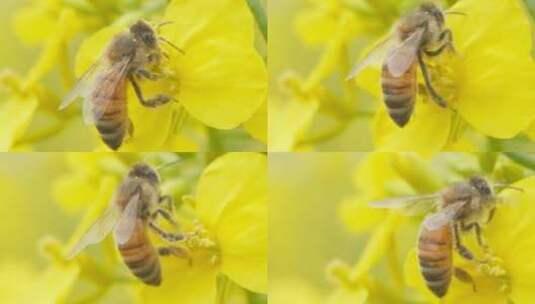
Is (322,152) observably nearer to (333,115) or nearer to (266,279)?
(333,115)

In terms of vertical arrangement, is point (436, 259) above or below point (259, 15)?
below

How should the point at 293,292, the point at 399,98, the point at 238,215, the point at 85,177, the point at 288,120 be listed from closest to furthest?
the point at 399,98 → the point at 238,215 → the point at 288,120 → the point at 85,177 → the point at 293,292

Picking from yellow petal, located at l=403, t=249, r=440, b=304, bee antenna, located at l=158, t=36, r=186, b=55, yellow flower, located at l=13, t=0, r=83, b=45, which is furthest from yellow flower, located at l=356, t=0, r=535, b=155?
yellow flower, located at l=13, t=0, r=83, b=45

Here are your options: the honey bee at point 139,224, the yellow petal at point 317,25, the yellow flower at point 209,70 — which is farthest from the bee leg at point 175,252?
the yellow petal at point 317,25

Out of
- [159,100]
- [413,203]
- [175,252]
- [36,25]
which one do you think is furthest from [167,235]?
[36,25]

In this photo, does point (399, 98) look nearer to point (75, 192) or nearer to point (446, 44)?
point (446, 44)

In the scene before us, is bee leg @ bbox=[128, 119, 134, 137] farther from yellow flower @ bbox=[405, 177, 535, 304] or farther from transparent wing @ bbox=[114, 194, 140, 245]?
yellow flower @ bbox=[405, 177, 535, 304]
